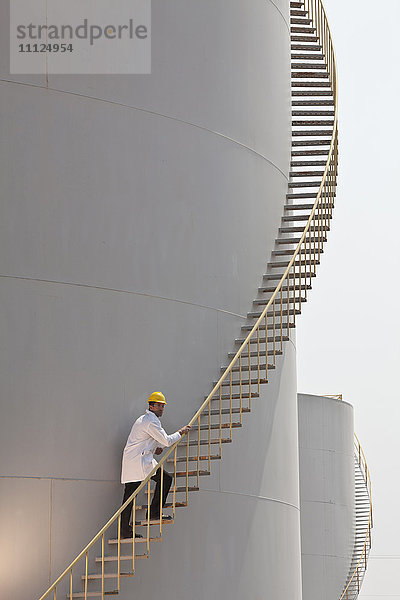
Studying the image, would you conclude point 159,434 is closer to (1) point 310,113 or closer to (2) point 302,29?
(1) point 310,113

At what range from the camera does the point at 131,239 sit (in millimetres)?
14211

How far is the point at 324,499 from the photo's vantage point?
28109 millimetres

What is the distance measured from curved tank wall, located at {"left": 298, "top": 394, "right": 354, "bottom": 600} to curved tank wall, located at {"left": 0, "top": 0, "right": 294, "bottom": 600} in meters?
11.7

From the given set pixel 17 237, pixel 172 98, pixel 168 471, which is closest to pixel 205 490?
pixel 168 471

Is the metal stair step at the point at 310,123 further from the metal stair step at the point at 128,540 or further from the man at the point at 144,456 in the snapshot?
the metal stair step at the point at 128,540

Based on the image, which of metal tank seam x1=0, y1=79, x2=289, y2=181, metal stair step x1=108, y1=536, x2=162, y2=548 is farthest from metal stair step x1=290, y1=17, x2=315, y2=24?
metal stair step x1=108, y1=536, x2=162, y2=548

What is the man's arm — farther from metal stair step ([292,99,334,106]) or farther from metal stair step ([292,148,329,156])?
metal stair step ([292,99,334,106])

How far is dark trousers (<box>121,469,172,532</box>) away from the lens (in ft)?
43.4

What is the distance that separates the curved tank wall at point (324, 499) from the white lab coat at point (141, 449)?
14.8 m

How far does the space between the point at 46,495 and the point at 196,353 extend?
9.84ft

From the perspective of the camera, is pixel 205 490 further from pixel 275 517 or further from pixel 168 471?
pixel 275 517

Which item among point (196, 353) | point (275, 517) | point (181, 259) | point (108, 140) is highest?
point (108, 140)

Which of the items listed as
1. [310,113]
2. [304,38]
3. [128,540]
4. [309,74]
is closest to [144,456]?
[128,540]

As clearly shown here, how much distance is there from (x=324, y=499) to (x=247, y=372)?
13.8 meters
